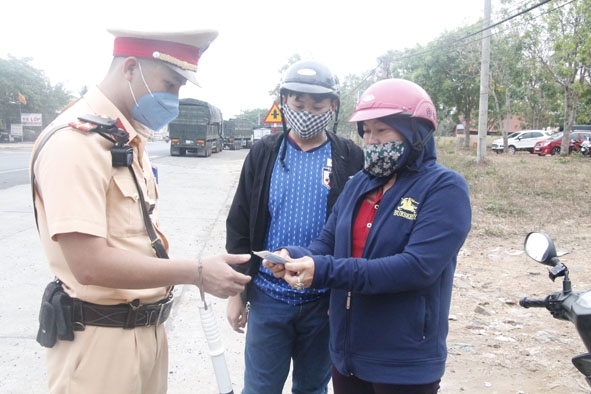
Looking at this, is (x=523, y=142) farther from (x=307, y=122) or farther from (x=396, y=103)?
(x=396, y=103)

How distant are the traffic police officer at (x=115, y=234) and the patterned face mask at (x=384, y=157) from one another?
662 millimetres

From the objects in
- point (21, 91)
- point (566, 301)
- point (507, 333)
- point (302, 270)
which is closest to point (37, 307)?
point (302, 270)

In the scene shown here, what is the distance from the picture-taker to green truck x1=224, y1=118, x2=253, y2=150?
4138cm

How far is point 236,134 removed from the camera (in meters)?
42.3

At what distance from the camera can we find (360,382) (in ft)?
6.63

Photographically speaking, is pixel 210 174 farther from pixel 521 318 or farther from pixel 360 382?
pixel 360 382

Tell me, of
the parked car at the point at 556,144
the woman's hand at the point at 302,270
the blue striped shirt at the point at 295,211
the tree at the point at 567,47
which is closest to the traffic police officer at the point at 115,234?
the woman's hand at the point at 302,270

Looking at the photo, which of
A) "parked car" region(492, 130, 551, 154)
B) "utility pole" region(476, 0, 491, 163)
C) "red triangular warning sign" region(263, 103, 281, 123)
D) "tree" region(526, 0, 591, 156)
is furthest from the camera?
"parked car" region(492, 130, 551, 154)

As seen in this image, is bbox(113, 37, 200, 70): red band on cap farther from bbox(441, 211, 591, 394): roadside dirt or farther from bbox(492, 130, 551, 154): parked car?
bbox(492, 130, 551, 154): parked car

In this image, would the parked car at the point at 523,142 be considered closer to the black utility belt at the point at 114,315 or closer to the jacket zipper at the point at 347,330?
the jacket zipper at the point at 347,330

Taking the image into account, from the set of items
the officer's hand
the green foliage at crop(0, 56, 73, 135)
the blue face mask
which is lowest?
the officer's hand

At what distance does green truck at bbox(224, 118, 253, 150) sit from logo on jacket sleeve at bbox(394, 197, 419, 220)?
39980 mm

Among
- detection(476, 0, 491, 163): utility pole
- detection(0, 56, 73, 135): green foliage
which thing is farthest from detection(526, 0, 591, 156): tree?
detection(0, 56, 73, 135): green foliage

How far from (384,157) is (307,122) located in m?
0.59
